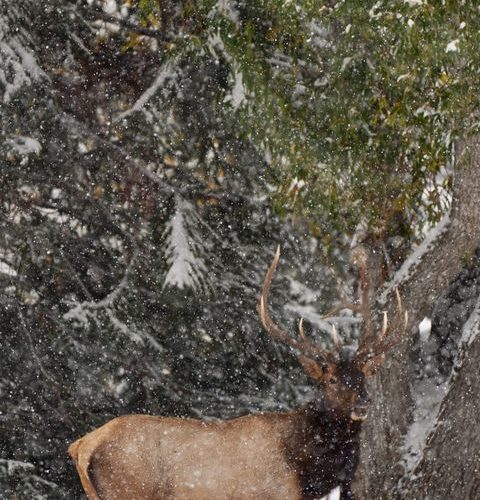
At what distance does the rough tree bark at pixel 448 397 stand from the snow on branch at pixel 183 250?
2.49 m

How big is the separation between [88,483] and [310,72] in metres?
3.40

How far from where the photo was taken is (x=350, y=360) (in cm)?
518

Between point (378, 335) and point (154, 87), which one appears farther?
→ point (154, 87)

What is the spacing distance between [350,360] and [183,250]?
2.62 meters

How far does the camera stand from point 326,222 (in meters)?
7.04

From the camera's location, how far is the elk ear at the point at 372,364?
5121 mm

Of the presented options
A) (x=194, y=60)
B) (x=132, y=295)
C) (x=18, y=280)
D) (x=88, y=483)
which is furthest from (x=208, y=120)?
(x=88, y=483)

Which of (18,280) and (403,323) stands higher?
(18,280)

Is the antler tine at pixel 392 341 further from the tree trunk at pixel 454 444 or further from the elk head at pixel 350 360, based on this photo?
the tree trunk at pixel 454 444

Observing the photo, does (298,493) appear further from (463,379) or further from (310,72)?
(310,72)

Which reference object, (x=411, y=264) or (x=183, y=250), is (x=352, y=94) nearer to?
(x=411, y=264)

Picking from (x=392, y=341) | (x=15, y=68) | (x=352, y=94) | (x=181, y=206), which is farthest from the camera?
(x=181, y=206)

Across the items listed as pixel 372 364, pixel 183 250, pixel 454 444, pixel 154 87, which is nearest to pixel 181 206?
pixel 183 250

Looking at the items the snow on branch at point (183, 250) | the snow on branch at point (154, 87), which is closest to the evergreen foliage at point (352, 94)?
the snow on branch at point (154, 87)
